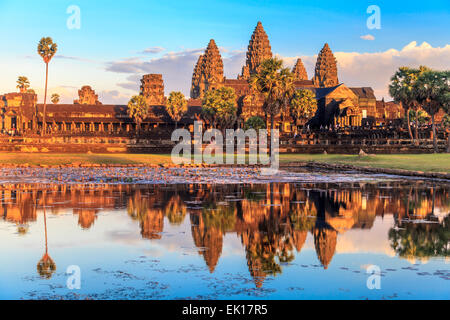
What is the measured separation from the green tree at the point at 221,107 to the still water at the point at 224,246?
8824 centimetres

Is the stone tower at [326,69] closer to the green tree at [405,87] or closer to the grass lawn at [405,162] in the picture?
the green tree at [405,87]

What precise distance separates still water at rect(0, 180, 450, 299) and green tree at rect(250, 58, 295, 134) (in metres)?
50.5

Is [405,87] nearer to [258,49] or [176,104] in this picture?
[176,104]

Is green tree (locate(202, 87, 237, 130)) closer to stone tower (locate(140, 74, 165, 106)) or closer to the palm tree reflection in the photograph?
stone tower (locate(140, 74, 165, 106))

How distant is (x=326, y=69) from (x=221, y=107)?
86.2 meters

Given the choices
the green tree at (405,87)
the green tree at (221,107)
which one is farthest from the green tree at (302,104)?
the green tree at (405,87)

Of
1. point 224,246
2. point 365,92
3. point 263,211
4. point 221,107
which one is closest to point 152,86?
point 365,92

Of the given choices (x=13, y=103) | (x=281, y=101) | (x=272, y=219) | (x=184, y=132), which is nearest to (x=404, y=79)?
(x=281, y=101)

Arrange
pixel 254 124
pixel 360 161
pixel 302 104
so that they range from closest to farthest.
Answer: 1. pixel 360 161
2. pixel 254 124
3. pixel 302 104

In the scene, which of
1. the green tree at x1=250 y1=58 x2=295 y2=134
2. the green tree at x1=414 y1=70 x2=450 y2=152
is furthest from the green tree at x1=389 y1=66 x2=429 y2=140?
the green tree at x1=250 y1=58 x2=295 y2=134

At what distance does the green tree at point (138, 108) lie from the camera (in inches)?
5064

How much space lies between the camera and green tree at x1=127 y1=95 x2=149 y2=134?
128625 millimetres

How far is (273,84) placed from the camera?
70.8 meters

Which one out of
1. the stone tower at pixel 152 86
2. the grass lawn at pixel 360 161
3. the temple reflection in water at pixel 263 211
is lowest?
the temple reflection in water at pixel 263 211
